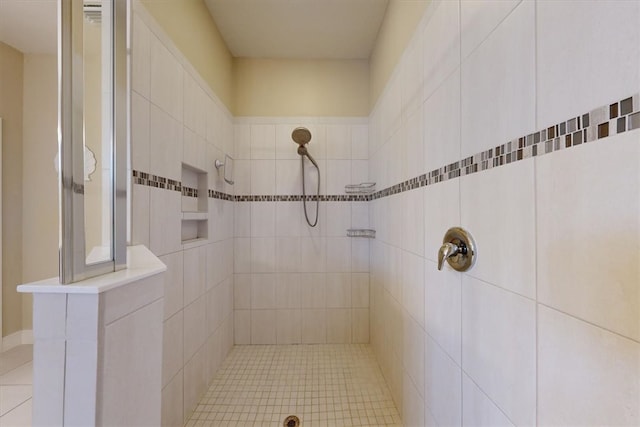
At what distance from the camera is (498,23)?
0.76 metres

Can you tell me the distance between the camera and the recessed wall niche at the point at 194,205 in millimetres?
1768

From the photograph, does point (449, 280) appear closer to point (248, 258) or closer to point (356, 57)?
point (248, 258)

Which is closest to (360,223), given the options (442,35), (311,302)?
(311,302)

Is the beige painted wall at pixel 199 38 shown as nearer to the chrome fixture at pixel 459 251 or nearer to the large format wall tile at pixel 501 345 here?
the chrome fixture at pixel 459 251

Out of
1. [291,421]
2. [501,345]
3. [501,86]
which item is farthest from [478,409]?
[291,421]

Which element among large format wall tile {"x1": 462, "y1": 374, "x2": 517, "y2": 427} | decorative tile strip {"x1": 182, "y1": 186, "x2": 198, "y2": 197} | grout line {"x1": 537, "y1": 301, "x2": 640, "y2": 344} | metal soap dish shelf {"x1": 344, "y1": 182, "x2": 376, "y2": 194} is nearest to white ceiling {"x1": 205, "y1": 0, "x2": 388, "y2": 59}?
metal soap dish shelf {"x1": 344, "y1": 182, "x2": 376, "y2": 194}

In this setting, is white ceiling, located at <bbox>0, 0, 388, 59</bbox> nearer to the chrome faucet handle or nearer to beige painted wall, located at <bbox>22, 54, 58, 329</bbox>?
beige painted wall, located at <bbox>22, 54, 58, 329</bbox>

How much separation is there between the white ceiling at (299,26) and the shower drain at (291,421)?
8.68 ft

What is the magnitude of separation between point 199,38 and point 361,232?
1.87 meters

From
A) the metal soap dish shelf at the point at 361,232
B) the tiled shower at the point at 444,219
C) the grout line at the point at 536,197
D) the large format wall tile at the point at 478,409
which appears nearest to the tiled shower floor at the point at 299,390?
the tiled shower at the point at 444,219

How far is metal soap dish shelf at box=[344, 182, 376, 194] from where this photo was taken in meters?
2.42

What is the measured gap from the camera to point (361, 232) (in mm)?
2510

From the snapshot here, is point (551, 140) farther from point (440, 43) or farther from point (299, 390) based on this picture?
point (299, 390)

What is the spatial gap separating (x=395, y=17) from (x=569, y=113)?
1662 mm
